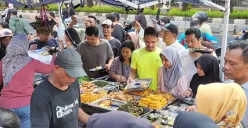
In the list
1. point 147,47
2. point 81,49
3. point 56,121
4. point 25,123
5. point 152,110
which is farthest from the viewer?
point 81,49

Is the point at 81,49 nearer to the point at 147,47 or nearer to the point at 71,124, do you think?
the point at 147,47

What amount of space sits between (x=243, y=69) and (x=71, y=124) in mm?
1320

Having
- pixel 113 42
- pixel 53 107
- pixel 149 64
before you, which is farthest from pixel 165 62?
pixel 113 42

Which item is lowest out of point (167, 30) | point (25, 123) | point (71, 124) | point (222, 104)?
point (25, 123)

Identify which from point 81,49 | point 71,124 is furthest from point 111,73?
point 71,124

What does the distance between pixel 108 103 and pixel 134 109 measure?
0.39 m

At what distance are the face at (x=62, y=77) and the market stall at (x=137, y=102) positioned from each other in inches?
42.4

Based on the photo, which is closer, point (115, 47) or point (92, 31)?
point (92, 31)

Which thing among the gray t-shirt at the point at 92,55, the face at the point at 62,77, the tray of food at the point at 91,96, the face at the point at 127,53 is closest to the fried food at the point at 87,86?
the tray of food at the point at 91,96

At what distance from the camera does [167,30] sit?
452cm

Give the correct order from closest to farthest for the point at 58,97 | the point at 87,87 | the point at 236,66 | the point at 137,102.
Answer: the point at 58,97 → the point at 236,66 → the point at 137,102 → the point at 87,87

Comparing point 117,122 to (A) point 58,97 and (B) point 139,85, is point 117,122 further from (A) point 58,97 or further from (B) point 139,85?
(B) point 139,85

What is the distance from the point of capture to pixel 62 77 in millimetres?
2113

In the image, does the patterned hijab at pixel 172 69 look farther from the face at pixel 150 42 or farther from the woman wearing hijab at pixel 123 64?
the woman wearing hijab at pixel 123 64
